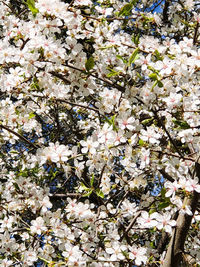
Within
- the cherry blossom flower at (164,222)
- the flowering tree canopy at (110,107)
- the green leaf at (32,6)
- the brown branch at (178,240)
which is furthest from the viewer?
the brown branch at (178,240)

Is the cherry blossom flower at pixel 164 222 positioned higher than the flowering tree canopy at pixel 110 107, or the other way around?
the flowering tree canopy at pixel 110 107

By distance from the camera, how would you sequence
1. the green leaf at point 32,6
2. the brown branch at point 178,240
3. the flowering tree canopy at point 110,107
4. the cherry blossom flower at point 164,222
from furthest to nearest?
the brown branch at point 178,240 < the cherry blossom flower at point 164,222 < the flowering tree canopy at point 110,107 < the green leaf at point 32,6

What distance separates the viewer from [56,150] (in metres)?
1.89

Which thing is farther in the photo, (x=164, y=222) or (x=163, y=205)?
(x=164, y=222)

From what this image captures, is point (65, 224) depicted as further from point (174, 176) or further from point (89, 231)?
point (174, 176)

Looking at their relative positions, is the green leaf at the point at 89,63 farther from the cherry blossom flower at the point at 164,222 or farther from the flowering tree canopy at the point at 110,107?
the cherry blossom flower at the point at 164,222

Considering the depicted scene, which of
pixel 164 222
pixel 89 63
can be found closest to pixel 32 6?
pixel 89 63

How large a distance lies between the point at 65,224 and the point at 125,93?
110 centimetres

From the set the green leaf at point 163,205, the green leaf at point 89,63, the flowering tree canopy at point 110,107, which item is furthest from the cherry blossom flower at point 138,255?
the green leaf at point 89,63

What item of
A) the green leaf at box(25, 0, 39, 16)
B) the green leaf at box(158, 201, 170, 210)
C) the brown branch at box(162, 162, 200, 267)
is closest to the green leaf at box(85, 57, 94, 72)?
the green leaf at box(25, 0, 39, 16)

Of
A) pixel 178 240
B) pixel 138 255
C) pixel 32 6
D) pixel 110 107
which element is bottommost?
pixel 138 255

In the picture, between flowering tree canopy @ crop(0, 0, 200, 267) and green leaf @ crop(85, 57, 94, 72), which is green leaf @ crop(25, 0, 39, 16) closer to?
flowering tree canopy @ crop(0, 0, 200, 267)

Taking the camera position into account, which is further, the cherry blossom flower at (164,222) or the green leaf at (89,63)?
the cherry blossom flower at (164,222)

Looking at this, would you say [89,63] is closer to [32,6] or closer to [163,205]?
[32,6]
